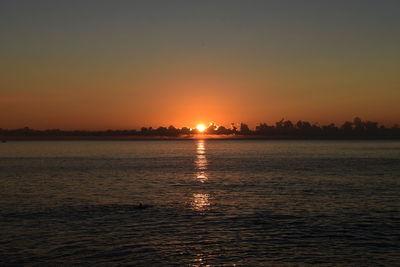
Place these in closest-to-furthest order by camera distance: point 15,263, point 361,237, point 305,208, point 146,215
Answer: point 15,263 → point 361,237 → point 146,215 → point 305,208

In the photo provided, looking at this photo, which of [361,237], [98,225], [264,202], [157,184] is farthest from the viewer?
[157,184]

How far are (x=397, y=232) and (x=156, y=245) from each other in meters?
18.3

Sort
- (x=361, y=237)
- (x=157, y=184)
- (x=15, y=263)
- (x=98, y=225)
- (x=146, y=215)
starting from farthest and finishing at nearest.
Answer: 1. (x=157, y=184)
2. (x=146, y=215)
3. (x=98, y=225)
4. (x=361, y=237)
5. (x=15, y=263)

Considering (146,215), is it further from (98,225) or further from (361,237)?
(361,237)

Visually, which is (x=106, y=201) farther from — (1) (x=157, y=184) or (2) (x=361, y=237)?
(2) (x=361, y=237)

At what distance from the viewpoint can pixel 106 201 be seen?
165 ft

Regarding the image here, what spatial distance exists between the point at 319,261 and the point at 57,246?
1721 cm

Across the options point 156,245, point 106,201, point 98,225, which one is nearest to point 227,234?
point 156,245

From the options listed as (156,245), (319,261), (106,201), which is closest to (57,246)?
(156,245)

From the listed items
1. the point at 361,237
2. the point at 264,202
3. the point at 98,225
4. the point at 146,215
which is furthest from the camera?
the point at 264,202

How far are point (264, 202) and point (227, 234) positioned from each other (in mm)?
16893

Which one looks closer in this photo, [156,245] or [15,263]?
[15,263]

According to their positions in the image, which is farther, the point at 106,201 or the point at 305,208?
the point at 106,201

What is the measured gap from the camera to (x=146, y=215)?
134 feet
